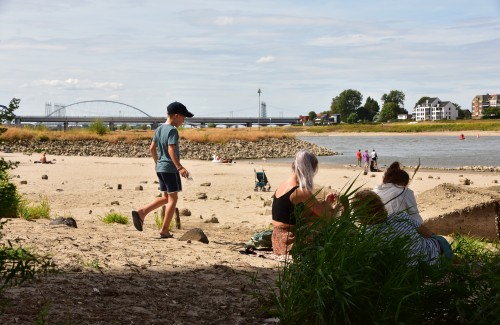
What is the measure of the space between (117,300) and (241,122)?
160774 millimetres

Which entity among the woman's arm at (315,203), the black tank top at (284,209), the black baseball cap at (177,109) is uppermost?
the black baseball cap at (177,109)

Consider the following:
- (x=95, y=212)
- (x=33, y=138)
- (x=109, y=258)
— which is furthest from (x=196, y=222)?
(x=33, y=138)

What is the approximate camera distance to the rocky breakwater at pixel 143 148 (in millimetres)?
50438

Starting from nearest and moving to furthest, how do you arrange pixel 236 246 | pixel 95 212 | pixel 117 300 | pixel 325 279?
1. pixel 325 279
2. pixel 117 300
3. pixel 236 246
4. pixel 95 212

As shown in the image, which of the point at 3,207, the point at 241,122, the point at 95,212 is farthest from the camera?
the point at 241,122

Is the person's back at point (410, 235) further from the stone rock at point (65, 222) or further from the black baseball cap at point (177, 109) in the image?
the stone rock at point (65, 222)

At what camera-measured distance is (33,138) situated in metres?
56.7

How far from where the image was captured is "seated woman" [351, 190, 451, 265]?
219 inches

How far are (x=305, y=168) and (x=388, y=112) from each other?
613 ft

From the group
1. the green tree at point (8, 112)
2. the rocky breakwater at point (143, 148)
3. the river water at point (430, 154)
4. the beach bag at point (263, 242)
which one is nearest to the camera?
the green tree at point (8, 112)

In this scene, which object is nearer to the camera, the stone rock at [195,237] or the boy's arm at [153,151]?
the stone rock at [195,237]

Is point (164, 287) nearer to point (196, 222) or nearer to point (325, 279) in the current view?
point (325, 279)

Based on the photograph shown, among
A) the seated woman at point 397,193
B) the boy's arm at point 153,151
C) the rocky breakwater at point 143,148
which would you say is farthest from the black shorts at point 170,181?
the rocky breakwater at point 143,148

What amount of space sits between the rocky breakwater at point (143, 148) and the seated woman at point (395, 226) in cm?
4183
